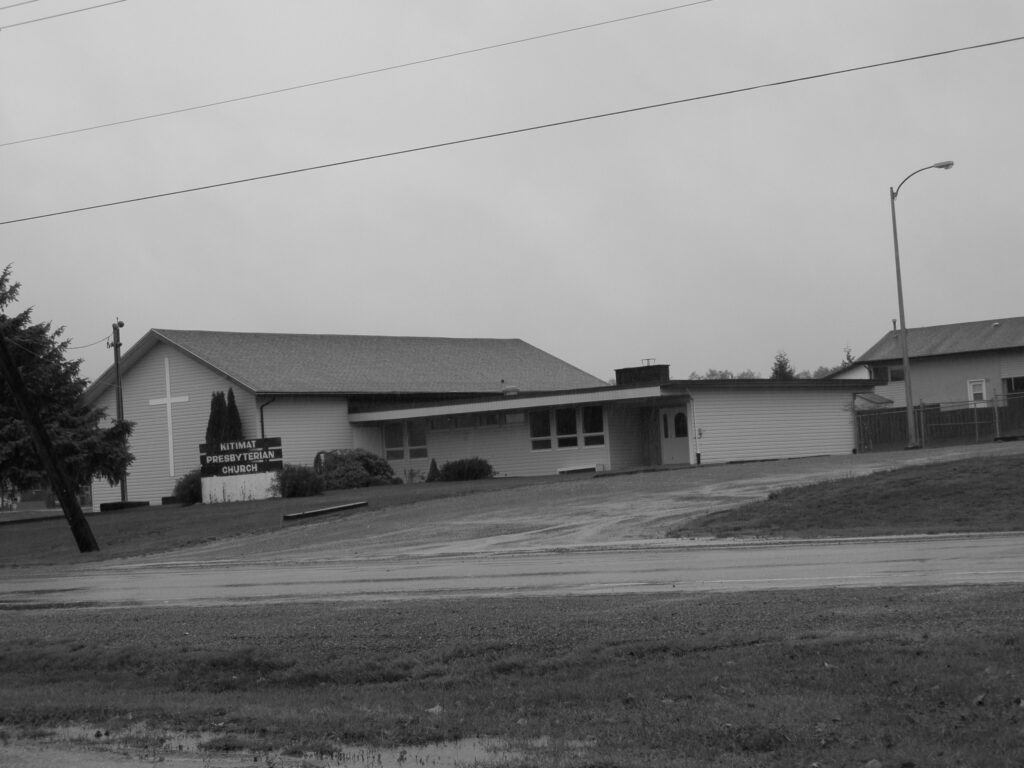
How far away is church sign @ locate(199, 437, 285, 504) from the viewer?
41.9m

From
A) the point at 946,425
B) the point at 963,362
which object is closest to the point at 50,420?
the point at 946,425

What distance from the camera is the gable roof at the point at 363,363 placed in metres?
50.6

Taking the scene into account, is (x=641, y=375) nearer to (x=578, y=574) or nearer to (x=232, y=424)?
(x=232, y=424)

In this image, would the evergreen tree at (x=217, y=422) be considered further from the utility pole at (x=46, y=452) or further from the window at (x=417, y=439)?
the utility pole at (x=46, y=452)

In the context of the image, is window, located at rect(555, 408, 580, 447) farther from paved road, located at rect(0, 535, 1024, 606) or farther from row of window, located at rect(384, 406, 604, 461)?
paved road, located at rect(0, 535, 1024, 606)

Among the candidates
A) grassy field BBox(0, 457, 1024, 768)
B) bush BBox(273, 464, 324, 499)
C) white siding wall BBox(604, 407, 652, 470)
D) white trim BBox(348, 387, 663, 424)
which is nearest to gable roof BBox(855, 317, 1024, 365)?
white siding wall BBox(604, 407, 652, 470)

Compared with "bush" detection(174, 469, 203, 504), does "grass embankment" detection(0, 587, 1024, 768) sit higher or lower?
lower

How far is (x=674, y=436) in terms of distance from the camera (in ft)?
155

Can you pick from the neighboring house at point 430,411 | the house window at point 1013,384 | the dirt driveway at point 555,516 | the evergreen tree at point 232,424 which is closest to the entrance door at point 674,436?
the neighboring house at point 430,411

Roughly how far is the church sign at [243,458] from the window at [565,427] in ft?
36.2

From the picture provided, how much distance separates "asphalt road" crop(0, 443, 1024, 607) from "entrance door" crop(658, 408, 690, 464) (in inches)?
445

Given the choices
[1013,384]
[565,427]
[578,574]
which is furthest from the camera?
[1013,384]

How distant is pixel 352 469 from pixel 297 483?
20.8ft

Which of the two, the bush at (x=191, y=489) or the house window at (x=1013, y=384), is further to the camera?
the house window at (x=1013, y=384)
